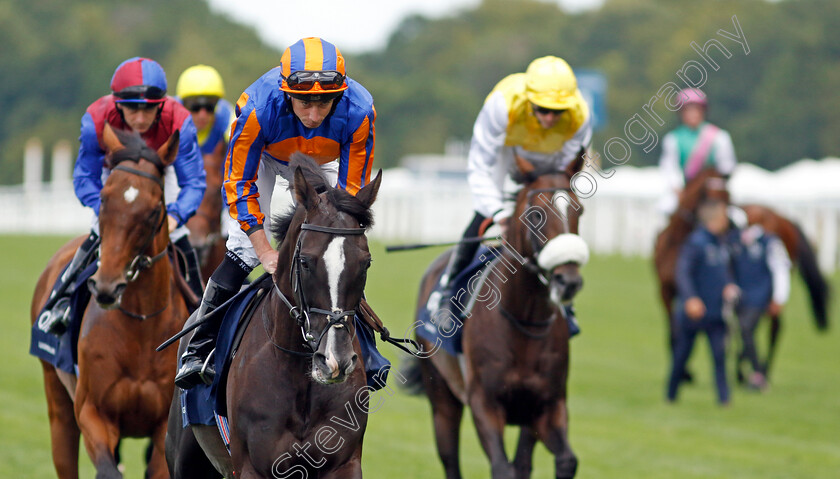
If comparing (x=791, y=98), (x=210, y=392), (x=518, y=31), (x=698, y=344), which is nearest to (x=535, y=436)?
(x=210, y=392)

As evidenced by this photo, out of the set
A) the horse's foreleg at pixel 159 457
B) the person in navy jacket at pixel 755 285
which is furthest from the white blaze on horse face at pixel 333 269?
the person in navy jacket at pixel 755 285

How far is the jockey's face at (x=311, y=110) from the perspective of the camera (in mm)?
4539

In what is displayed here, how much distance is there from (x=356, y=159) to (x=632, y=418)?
6.48 metres

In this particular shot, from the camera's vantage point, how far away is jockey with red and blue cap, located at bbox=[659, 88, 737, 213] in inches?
485

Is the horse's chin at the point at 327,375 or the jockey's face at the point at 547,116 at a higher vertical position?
the jockey's face at the point at 547,116

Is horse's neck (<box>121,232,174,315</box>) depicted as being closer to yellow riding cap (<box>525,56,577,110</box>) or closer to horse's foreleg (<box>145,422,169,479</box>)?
horse's foreleg (<box>145,422,169,479</box>)

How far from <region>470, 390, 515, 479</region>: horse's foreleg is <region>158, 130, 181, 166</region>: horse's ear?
1969 mm

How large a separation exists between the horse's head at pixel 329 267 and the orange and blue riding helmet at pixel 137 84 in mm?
2240

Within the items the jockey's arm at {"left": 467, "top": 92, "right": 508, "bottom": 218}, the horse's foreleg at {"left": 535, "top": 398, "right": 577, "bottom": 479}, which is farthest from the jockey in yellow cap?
the horse's foreleg at {"left": 535, "top": 398, "right": 577, "bottom": 479}

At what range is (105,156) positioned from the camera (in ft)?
20.3

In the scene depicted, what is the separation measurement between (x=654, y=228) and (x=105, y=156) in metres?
21.4

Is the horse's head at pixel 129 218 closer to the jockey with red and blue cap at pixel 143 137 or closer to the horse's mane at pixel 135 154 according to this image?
the horse's mane at pixel 135 154

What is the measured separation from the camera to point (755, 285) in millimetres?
12734

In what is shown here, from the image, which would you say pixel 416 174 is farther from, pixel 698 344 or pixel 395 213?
pixel 698 344
